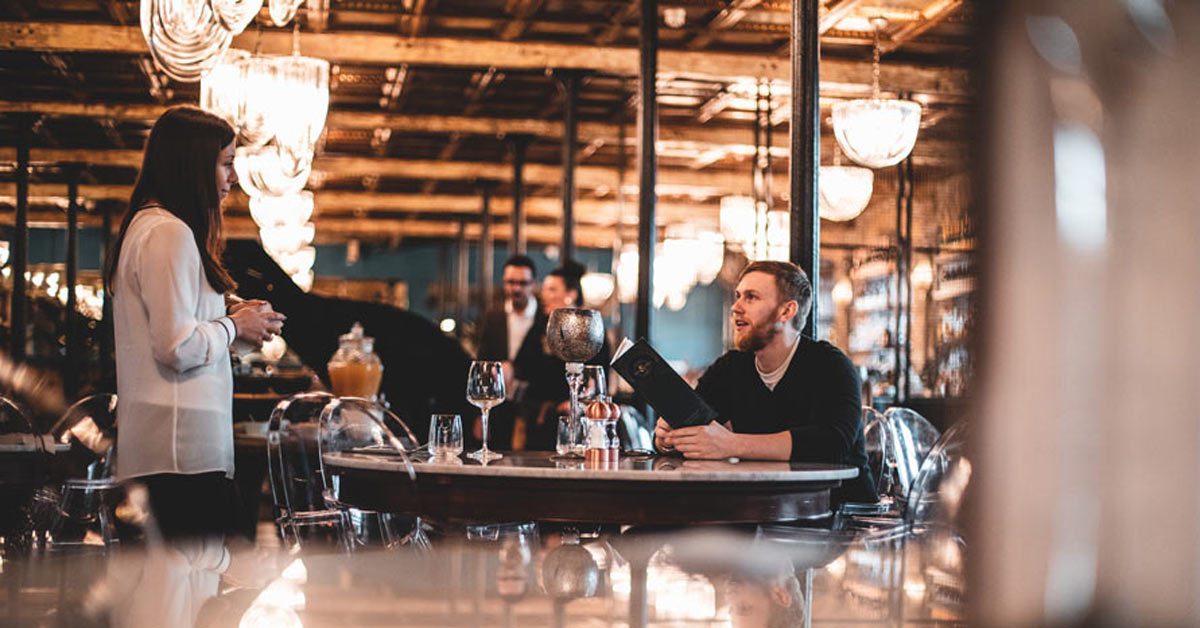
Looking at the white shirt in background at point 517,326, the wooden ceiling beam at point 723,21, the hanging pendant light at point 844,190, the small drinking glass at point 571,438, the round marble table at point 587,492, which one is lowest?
the round marble table at point 587,492

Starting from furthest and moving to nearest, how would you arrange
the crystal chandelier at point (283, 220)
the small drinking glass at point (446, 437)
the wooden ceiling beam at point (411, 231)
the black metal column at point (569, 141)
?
the wooden ceiling beam at point (411, 231) → the crystal chandelier at point (283, 220) → the black metal column at point (569, 141) → the small drinking glass at point (446, 437)

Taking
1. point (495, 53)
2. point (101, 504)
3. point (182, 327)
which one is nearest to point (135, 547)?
point (101, 504)

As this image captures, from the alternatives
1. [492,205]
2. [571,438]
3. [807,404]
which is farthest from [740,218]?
[492,205]

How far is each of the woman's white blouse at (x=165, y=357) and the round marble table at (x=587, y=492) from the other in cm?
58

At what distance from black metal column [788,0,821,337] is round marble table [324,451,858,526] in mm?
2451

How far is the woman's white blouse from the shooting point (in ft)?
10.1

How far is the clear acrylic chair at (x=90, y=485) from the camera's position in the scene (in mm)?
4668

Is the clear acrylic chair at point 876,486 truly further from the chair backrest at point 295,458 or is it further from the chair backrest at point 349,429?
the chair backrest at point 295,458

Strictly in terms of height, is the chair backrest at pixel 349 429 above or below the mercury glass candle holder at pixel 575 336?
below

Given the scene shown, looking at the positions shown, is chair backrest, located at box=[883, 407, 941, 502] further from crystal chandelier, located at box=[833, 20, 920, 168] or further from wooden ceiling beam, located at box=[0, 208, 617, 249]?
wooden ceiling beam, located at box=[0, 208, 617, 249]

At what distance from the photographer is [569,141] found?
12852 millimetres

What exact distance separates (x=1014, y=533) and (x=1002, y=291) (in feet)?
0.32

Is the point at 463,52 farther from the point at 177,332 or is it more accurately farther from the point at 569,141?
the point at 177,332

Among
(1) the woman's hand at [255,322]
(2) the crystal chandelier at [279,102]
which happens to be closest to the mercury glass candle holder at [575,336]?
(1) the woman's hand at [255,322]
